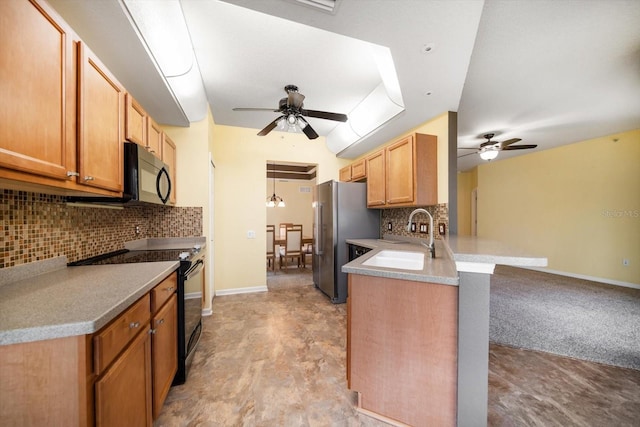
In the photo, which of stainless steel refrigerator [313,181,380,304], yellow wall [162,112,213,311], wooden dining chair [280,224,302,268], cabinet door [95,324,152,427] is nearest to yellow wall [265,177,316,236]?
wooden dining chair [280,224,302,268]

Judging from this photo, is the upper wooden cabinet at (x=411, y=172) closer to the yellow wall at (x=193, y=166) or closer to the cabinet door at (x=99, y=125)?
→ the yellow wall at (x=193, y=166)

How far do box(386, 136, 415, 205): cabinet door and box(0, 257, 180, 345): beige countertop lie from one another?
2.42 metres

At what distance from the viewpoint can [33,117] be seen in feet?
2.93

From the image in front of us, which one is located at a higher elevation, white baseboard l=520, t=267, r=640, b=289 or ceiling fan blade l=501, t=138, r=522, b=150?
ceiling fan blade l=501, t=138, r=522, b=150

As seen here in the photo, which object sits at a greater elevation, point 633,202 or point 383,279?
point 633,202

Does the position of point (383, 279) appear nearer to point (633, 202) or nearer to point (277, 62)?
point (277, 62)

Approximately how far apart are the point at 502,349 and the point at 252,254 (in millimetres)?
3275

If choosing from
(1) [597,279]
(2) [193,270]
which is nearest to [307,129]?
(2) [193,270]

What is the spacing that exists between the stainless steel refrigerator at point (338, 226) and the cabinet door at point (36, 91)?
8.73 ft

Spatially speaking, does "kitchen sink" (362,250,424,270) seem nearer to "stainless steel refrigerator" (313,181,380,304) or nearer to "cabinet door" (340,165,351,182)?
"stainless steel refrigerator" (313,181,380,304)

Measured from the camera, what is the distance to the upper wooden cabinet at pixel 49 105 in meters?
0.82

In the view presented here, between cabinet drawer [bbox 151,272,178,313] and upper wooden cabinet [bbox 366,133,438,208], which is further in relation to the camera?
A: upper wooden cabinet [bbox 366,133,438,208]

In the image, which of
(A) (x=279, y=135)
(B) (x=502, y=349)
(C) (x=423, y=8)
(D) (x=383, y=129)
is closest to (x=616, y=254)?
(B) (x=502, y=349)

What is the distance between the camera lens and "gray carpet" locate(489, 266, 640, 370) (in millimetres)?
2109
